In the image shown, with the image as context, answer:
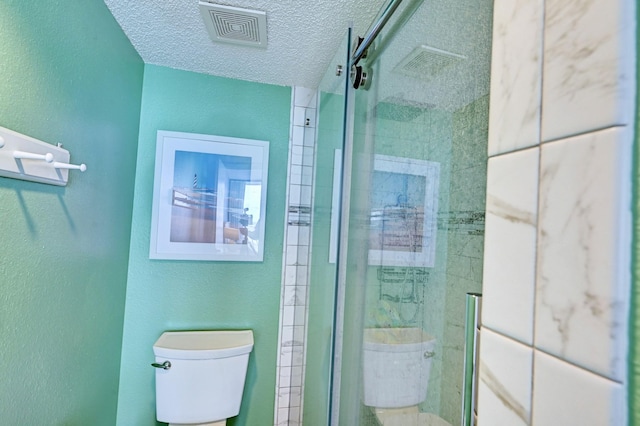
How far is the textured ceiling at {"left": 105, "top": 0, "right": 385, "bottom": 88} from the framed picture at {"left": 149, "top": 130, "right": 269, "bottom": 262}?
1.19 ft

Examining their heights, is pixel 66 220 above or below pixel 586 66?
below

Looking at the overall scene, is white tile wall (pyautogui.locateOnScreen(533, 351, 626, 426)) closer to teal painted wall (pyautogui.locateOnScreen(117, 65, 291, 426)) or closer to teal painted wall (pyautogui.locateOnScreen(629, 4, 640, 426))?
teal painted wall (pyautogui.locateOnScreen(629, 4, 640, 426))

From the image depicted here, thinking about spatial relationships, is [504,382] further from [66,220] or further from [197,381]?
[197,381]

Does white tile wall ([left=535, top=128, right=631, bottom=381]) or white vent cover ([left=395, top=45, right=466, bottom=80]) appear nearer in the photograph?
white tile wall ([left=535, top=128, right=631, bottom=381])

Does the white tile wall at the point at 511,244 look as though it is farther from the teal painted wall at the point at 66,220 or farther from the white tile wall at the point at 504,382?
the teal painted wall at the point at 66,220

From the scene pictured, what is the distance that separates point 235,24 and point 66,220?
947 millimetres

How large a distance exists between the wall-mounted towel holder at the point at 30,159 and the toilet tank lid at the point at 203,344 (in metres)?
0.85

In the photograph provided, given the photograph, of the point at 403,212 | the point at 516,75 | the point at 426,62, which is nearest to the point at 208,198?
the point at 403,212

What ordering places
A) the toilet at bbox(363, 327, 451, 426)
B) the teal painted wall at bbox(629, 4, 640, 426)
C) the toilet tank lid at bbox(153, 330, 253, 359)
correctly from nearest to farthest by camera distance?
the teal painted wall at bbox(629, 4, 640, 426) < the toilet at bbox(363, 327, 451, 426) < the toilet tank lid at bbox(153, 330, 253, 359)

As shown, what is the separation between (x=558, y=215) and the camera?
1.07 feet

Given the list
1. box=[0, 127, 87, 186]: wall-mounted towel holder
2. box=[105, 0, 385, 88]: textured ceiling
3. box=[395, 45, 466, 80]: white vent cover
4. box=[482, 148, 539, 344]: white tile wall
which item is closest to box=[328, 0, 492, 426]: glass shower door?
box=[395, 45, 466, 80]: white vent cover

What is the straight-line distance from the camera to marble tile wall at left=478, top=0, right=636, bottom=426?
10.8 inches

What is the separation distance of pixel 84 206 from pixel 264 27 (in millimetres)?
965

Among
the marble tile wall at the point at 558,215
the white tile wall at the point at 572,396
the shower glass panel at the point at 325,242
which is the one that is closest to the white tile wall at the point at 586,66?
the marble tile wall at the point at 558,215
